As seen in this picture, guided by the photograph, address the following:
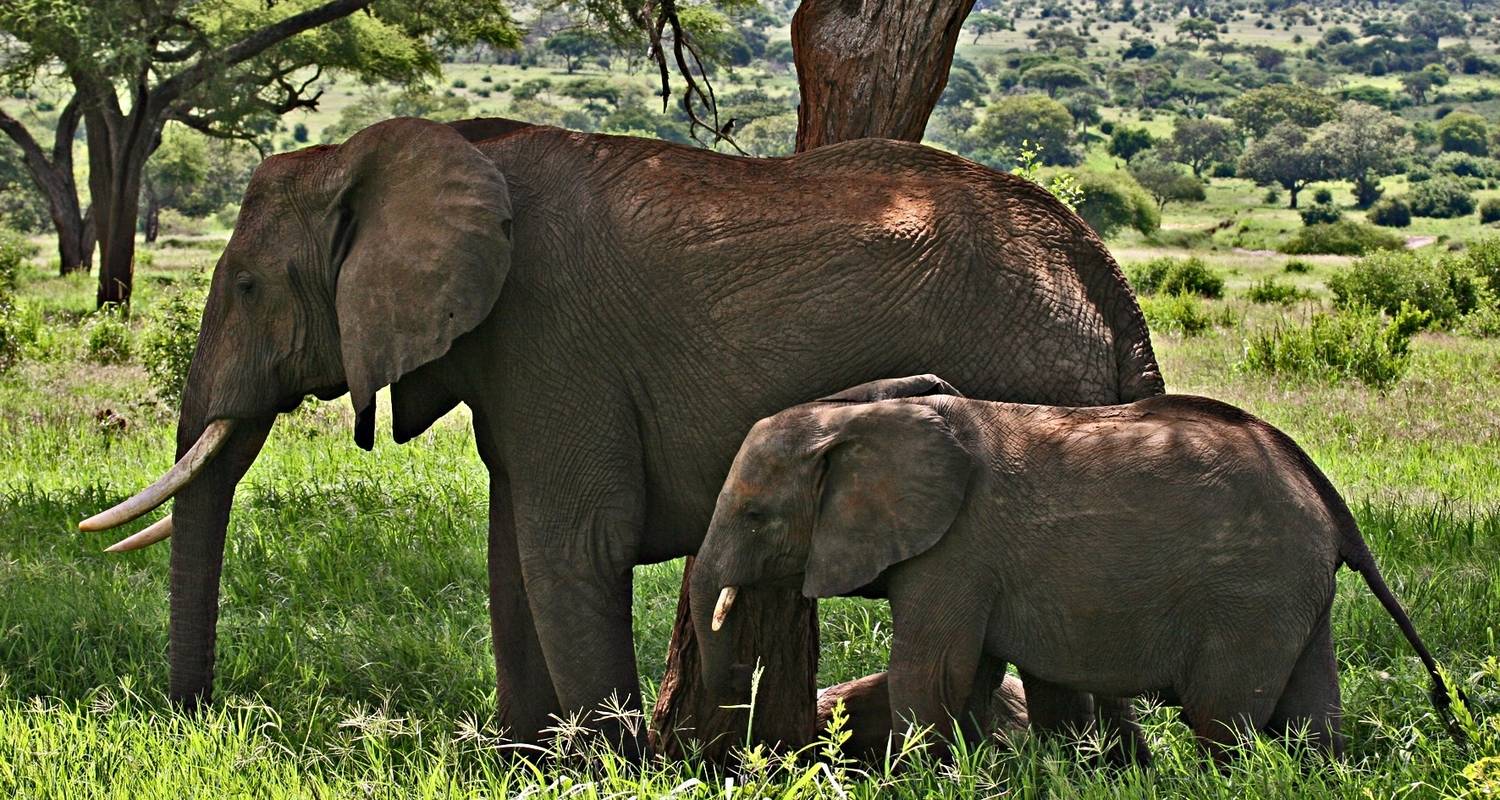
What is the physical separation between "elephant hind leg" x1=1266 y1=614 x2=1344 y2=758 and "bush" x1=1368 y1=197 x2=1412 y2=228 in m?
68.6

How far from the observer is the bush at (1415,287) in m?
20.4

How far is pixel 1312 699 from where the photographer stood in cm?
422

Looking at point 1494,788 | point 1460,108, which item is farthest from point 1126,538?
point 1460,108

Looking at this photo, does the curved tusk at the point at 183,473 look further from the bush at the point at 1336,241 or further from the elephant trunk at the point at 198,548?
the bush at the point at 1336,241

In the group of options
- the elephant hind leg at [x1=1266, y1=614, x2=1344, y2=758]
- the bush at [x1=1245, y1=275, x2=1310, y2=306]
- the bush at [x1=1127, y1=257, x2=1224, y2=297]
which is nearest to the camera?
the elephant hind leg at [x1=1266, y1=614, x2=1344, y2=758]

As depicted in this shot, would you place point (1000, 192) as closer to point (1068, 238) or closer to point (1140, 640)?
point (1068, 238)

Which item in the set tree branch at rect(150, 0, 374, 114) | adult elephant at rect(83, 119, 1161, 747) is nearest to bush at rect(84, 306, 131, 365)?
tree branch at rect(150, 0, 374, 114)

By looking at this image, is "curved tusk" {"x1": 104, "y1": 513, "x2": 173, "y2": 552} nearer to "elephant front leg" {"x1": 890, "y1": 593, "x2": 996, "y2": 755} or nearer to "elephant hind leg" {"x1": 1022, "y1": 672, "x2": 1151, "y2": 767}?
"elephant front leg" {"x1": 890, "y1": 593, "x2": 996, "y2": 755}

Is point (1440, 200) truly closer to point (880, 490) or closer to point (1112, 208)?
point (1112, 208)

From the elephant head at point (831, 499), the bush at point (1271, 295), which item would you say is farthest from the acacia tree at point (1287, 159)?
the elephant head at point (831, 499)

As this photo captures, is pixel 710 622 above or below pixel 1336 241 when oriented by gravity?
above

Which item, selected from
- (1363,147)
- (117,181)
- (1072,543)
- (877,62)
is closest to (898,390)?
(1072,543)

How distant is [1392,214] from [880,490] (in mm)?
70466

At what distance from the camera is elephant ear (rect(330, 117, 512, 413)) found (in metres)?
4.41
